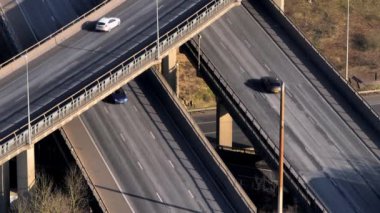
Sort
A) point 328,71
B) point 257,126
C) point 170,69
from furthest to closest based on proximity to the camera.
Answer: point 170,69 < point 328,71 < point 257,126

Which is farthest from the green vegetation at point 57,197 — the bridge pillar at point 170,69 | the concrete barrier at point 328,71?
the concrete barrier at point 328,71

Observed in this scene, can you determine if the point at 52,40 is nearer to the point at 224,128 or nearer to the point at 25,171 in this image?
the point at 25,171

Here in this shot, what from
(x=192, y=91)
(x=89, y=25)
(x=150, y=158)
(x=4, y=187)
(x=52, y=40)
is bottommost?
(x=150, y=158)

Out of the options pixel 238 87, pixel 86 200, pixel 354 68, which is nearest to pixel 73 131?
pixel 86 200

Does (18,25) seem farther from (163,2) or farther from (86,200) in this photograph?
(86,200)

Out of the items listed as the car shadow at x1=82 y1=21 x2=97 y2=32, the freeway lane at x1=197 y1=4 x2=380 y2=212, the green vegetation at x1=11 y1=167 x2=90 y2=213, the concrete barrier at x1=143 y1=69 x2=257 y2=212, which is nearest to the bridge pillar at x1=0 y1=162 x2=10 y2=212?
the green vegetation at x1=11 y1=167 x2=90 y2=213

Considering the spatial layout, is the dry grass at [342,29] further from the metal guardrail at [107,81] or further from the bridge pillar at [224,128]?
the metal guardrail at [107,81]

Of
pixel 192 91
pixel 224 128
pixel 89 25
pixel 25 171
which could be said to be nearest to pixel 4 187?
pixel 25 171
